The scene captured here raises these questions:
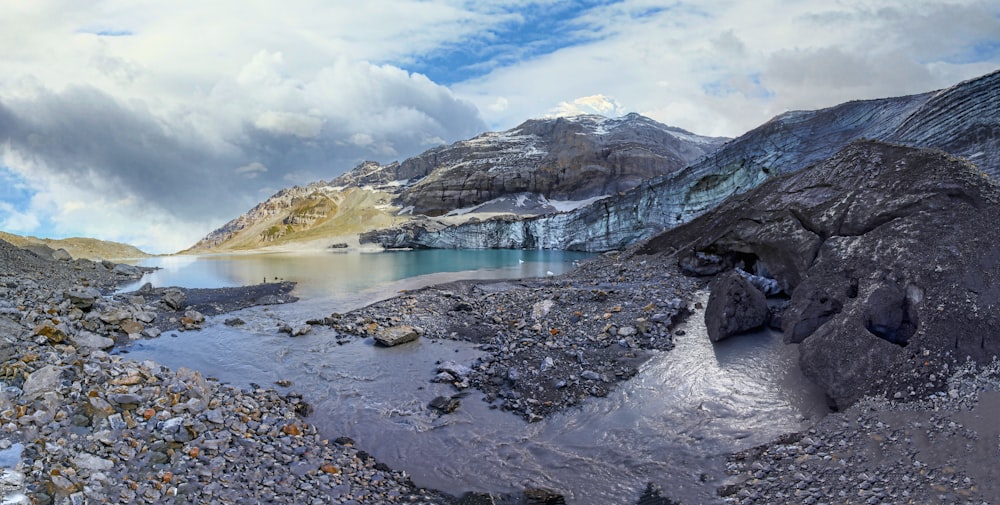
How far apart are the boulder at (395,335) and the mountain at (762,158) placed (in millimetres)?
18789

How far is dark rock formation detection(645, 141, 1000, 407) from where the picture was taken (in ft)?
24.9

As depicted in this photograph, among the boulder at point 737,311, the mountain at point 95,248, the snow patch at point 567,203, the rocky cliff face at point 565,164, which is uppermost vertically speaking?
the rocky cliff face at point 565,164

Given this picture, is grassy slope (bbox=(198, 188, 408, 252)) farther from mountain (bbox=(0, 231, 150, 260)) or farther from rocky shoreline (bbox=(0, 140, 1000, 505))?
rocky shoreline (bbox=(0, 140, 1000, 505))

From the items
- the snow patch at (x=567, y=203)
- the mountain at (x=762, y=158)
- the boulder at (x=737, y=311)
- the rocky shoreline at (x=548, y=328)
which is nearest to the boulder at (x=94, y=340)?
the rocky shoreline at (x=548, y=328)

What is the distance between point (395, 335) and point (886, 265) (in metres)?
12.1

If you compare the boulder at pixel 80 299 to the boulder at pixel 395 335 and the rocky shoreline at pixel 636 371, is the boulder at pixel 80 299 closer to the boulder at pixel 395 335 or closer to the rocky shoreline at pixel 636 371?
the rocky shoreline at pixel 636 371

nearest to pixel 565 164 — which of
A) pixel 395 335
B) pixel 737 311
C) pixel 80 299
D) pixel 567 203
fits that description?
pixel 567 203

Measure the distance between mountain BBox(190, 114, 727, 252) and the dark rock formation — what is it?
102 m

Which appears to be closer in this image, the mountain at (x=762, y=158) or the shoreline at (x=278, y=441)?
the shoreline at (x=278, y=441)

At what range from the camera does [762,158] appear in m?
34.9

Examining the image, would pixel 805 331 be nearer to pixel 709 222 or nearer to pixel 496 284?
pixel 709 222

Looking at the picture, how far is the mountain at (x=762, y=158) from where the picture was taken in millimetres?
16578

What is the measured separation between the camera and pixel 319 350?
13.6 meters

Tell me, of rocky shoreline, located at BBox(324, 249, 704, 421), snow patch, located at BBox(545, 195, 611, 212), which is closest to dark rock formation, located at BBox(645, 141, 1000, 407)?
rocky shoreline, located at BBox(324, 249, 704, 421)
